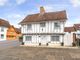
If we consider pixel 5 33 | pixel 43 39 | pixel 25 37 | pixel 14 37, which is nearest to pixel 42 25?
pixel 43 39

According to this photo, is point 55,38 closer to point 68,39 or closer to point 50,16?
point 68,39

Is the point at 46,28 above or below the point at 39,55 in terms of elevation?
above

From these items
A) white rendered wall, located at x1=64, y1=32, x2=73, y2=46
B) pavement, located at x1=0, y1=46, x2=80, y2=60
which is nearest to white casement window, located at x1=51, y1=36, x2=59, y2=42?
white rendered wall, located at x1=64, y1=32, x2=73, y2=46

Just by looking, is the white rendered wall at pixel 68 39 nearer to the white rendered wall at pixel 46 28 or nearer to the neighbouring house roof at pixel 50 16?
the white rendered wall at pixel 46 28

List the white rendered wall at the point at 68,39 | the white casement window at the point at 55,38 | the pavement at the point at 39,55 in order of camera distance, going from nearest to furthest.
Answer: the pavement at the point at 39,55 < the white rendered wall at the point at 68,39 < the white casement window at the point at 55,38

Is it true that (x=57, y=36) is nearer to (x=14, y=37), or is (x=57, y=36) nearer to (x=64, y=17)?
(x=64, y=17)

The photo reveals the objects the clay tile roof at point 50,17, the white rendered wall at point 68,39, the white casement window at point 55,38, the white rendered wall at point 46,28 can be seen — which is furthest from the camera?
the clay tile roof at point 50,17

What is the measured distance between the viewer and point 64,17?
93.7ft

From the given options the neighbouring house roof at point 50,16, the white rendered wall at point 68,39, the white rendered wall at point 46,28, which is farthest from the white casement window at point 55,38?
the neighbouring house roof at point 50,16

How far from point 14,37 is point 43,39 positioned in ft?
115

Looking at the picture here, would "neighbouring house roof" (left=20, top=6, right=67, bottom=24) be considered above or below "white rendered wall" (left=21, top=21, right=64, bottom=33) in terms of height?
above

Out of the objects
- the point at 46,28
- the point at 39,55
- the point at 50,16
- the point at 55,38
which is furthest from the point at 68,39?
the point at 39,55

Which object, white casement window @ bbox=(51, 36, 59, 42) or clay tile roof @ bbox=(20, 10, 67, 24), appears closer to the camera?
white casement window @ bbox=(51, 36, 59, 42)

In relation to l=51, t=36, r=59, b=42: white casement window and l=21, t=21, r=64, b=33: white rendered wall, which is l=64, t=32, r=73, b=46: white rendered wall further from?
l=51, t=36, r=59, b=42: white casement window
